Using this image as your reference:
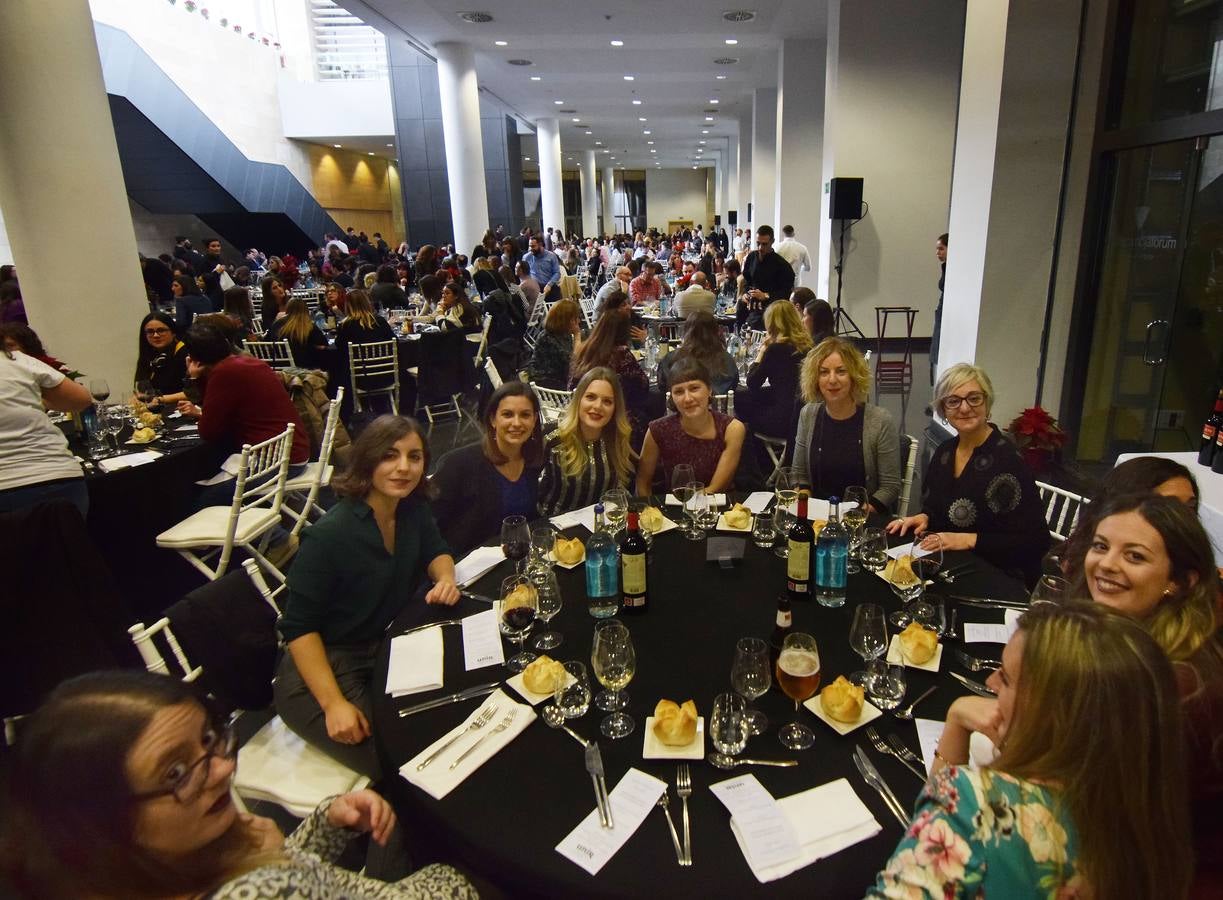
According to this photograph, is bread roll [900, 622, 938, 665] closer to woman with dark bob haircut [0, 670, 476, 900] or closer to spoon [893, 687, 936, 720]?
spoon [893, 687, 936, 720]

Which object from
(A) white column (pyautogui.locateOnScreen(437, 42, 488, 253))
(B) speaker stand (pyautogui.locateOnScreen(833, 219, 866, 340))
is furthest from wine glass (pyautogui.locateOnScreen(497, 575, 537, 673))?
(A) white column (pyautogui.locateOnScreen(437, 42, 488, 253))

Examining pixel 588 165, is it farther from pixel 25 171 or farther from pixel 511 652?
pixel 511 652

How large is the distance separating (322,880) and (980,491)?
8.19 ft

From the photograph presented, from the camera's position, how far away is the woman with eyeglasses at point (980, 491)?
98.6 inches

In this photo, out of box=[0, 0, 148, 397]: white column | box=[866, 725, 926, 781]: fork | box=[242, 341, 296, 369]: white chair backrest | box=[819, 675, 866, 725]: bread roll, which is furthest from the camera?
box=[242, 341, 296, 369]: white chair backrest

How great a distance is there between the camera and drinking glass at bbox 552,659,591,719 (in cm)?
159

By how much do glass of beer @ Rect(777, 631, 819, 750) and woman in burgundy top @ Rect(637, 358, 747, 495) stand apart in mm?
1571

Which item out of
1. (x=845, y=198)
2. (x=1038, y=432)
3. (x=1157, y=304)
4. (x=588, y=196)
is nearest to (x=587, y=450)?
(x=1038, y=432)

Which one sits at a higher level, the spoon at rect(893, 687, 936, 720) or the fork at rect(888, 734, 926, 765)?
the spoon at rect(893, 687, 936, 720)

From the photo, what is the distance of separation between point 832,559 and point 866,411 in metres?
1.38

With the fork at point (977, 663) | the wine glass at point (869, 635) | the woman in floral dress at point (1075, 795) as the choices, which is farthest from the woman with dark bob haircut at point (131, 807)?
the fork at point (977, 663)

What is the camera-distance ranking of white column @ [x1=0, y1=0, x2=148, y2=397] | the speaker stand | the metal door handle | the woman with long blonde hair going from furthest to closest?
1. the speaker stand
2. white column @ [x1=0, y1=0, x2=148, y2=397]
3. the metal door handle
4. the woman with long blonde hair

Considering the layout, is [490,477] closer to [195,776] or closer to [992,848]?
[195,776]

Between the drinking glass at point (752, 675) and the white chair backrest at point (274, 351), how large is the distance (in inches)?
232
